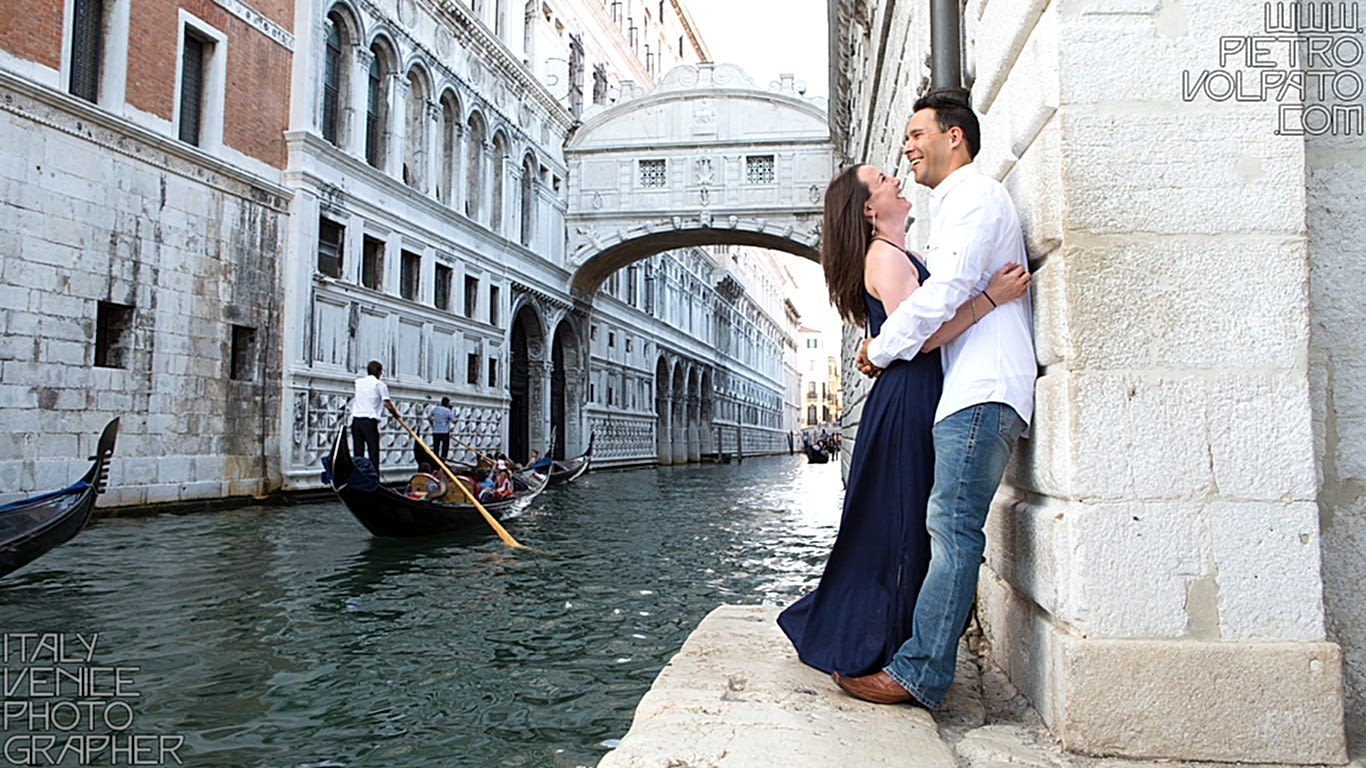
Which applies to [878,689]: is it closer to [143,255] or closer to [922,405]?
[922,405]

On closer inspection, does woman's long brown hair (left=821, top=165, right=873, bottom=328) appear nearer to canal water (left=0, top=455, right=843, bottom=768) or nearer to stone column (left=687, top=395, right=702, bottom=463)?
canal water (left=0, top=455, right=843, bottom=768)

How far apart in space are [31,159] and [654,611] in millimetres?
6991

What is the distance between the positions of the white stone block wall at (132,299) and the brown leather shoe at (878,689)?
8056 mm

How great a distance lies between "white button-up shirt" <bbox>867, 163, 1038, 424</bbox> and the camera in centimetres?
175

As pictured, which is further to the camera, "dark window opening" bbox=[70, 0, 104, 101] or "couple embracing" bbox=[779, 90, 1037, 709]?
"dark window opening" bbox=[70, 0, 104, 101]

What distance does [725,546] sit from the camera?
7090mm

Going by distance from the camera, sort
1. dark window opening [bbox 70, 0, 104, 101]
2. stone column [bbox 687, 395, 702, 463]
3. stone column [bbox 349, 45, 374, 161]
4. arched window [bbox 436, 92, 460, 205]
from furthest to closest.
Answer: stone column [bbox 687, 395, 702, 463] → arched window [bbox 436, 92, 460, 205] → stone column [bbox 349, 45, 374, 161] → dark window opening [bbox 70, 0, 104, 101]

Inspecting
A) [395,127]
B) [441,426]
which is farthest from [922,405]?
[395,127]

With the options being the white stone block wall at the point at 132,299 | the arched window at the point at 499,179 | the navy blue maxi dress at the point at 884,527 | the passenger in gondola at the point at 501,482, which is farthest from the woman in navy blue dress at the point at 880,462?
the arched window at the point at 499,179

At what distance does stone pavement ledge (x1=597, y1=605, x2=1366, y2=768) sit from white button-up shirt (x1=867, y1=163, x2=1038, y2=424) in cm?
60

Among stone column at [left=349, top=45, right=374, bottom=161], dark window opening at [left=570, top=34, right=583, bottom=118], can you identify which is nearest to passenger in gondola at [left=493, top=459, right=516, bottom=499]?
stone column at [left=349, top=45, right=374, bottom=161]

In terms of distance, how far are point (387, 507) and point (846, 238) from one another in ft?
18.2

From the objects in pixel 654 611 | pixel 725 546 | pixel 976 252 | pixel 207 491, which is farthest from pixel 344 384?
pixel 976 252

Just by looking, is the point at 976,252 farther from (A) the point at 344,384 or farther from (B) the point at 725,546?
(A) the point at 344,384
